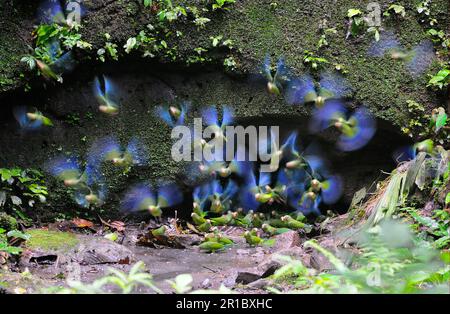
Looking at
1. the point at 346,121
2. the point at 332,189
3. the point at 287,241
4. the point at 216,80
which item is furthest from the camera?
the point at 332,189

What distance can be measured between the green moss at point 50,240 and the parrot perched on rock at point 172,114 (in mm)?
1689

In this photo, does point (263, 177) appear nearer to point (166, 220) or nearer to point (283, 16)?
point (166, 220)

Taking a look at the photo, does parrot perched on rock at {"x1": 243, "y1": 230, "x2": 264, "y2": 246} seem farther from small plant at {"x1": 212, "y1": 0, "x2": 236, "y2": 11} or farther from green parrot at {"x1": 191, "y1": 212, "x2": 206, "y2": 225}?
small plant at {"x1": 212, "y1": 0, "x2": 236, "y2": 11}

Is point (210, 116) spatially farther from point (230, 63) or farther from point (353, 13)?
point (353, 13)

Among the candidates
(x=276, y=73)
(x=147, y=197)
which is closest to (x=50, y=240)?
(x=147, y=197)

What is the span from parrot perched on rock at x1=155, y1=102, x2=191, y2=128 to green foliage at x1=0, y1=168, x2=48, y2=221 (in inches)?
57.8

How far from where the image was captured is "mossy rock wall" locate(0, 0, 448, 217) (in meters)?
5.53

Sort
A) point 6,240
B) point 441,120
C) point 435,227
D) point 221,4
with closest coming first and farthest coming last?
1. point 435,227
2. point 6,240
3. point 441,120
4. point 221,4

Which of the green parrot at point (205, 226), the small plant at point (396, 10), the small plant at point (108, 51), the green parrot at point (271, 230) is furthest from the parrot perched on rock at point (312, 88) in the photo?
the small plant at point (108, 51)

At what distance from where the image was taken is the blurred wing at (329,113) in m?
5.75

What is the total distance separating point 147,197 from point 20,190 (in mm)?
1364

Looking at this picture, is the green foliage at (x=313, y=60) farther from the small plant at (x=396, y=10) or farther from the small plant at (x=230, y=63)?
the small plant at (x=396, y=10)

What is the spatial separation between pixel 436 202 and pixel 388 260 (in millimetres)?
2198

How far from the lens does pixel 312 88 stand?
5.72 meters
